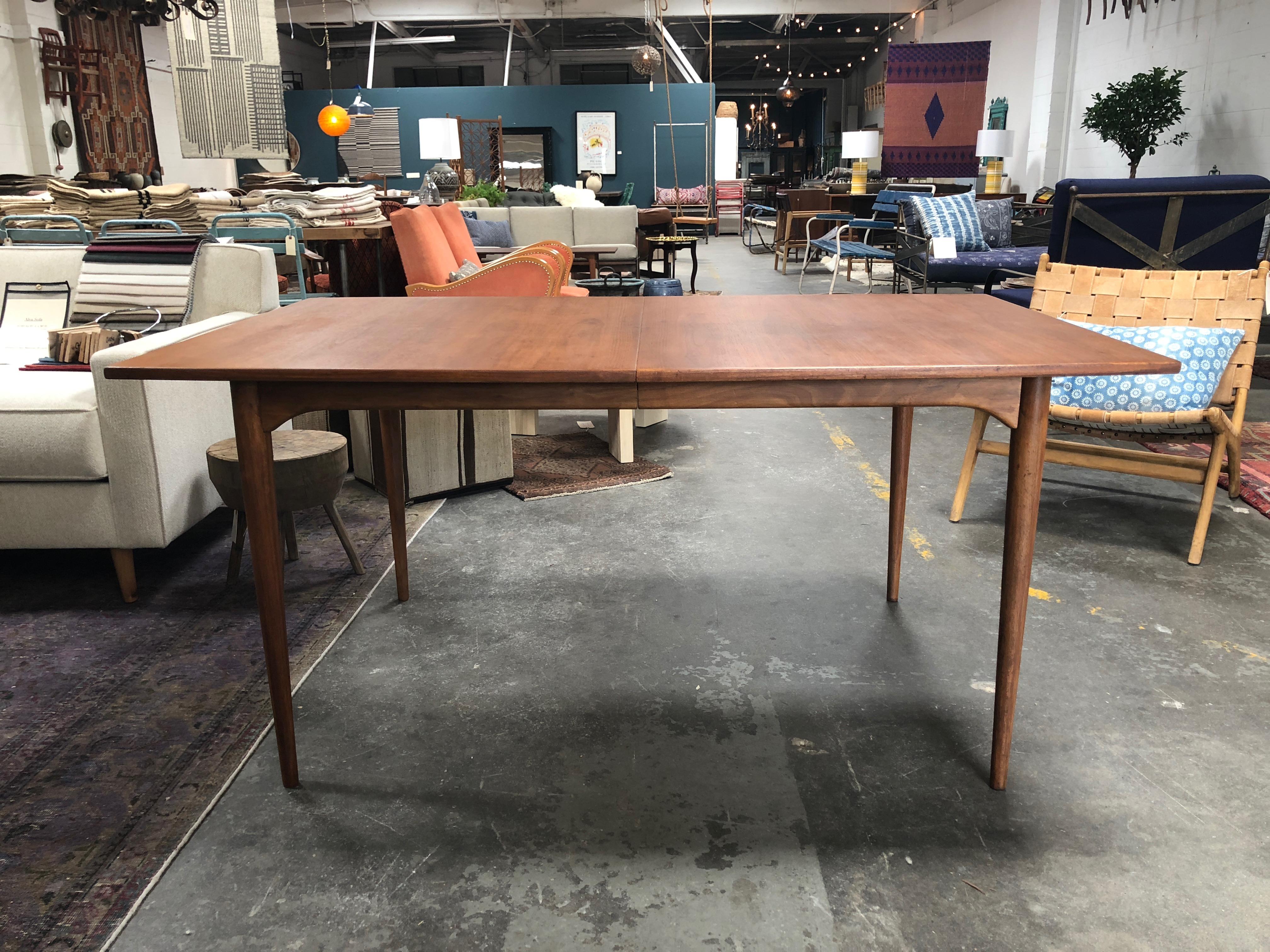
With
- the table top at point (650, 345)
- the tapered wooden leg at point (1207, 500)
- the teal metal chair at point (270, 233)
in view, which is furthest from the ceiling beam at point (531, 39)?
the table top at point (650, 345)

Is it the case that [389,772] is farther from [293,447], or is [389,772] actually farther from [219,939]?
[293,447]

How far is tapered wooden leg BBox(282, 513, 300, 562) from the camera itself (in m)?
2.81

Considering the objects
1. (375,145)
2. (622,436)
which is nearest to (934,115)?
(375,145)

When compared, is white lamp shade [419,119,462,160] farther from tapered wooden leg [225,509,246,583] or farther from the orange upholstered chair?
tapered wooden leg [225,509,246,583]

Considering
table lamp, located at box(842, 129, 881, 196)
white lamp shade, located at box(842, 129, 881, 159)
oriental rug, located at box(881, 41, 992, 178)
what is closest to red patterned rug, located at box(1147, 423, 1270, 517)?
table lamp, located at box(842, 129, 881, 196)

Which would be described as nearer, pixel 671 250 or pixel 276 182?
pixel 276 182

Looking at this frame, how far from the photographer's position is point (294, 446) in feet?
8.85

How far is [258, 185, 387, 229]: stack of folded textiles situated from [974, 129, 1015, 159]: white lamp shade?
7.83 metres

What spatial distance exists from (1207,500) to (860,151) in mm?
10210

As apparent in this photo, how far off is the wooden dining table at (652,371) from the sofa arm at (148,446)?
784 millimetres

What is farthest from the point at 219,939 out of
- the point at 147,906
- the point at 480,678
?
the point at 480,678

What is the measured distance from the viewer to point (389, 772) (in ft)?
5.94

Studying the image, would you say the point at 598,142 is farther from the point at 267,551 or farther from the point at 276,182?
the point at 267,551

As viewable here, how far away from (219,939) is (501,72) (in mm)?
22186
